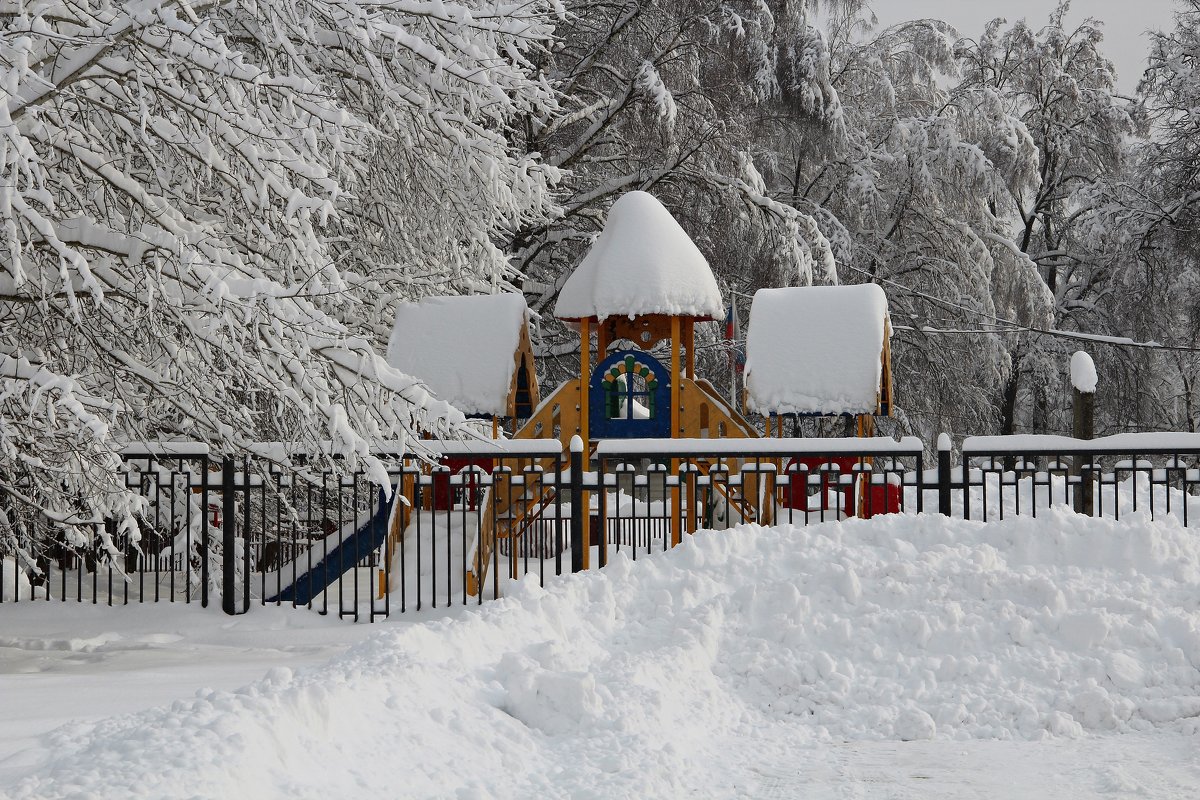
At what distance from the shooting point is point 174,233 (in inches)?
286

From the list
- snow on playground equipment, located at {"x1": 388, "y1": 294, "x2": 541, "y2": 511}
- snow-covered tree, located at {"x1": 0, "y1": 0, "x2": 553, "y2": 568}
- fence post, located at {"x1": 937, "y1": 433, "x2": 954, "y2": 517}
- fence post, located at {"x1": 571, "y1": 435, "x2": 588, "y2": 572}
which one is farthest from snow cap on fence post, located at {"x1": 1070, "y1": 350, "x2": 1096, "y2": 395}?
snow-covered tree, located at {"x1": 0, "y1": 0, "x2": 553, "y2": 568}

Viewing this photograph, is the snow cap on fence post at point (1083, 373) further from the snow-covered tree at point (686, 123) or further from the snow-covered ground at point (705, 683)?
the snow-covered tree at point (686, 123)

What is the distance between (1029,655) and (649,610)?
228cm

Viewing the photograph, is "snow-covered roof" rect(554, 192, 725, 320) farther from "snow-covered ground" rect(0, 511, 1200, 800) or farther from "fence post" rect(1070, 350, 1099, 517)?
"snow-covered ground" rect(0, 511, 1200, 800)

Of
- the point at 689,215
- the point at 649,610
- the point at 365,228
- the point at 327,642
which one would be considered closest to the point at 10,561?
the point at 327,642

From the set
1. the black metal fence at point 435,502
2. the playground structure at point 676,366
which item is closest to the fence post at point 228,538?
the black metal fence at point 435,502

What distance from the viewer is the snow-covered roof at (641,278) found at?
39.4 ft

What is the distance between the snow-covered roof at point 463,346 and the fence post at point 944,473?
453 centimetres

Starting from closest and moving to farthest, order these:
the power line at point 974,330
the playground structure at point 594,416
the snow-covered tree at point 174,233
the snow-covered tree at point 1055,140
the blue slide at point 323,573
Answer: the snow-covered tree at point 174,233 → the blue slide at point 323,573 → the playground structure at point 594,416 → the power line at point 974,330 → the snow-covered tree at point 1055,140

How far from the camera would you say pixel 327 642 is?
336 inches

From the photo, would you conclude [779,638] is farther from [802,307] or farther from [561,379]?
[561,379]

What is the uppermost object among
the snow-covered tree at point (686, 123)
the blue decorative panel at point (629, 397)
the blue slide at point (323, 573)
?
the snow-covered tree at point (686, 123)

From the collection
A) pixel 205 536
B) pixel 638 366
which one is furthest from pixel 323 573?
pixel 638 366

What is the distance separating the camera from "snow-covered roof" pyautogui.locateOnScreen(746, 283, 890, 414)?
11.9m
